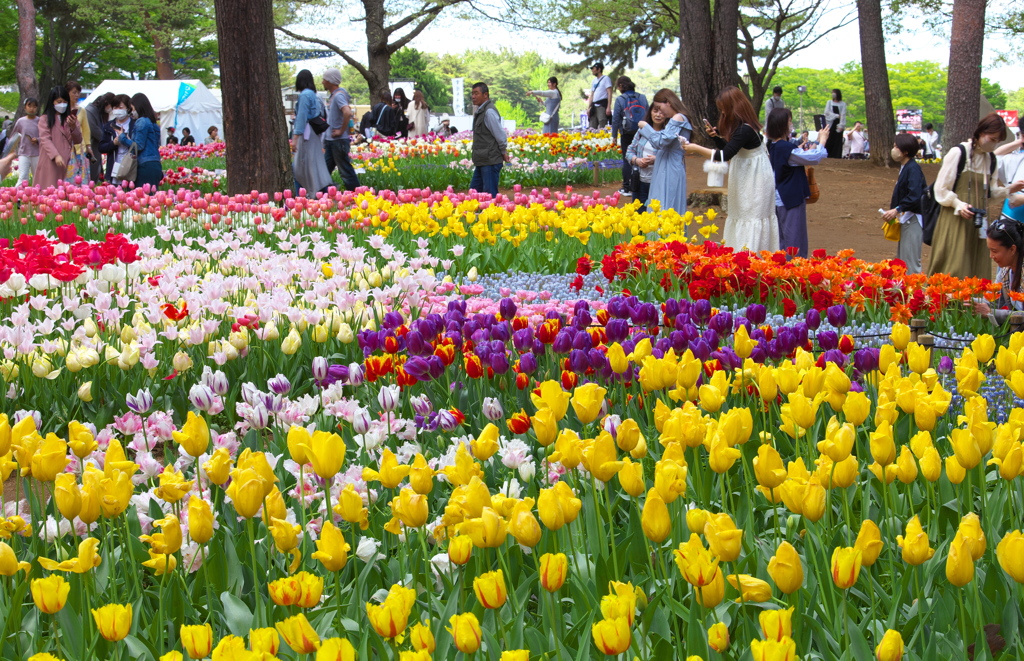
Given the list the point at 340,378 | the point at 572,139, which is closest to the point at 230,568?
the point at 340,378

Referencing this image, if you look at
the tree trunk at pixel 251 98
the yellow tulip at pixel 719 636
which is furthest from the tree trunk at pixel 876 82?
the yellow tulip at pixel 719 636

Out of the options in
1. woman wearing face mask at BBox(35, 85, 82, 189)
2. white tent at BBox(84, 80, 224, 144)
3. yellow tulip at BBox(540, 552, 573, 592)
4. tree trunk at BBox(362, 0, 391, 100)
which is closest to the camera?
yellow tulip at BBox(540, 552, 573, 592)

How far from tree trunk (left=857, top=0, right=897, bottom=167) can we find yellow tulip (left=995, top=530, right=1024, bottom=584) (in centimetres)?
1676

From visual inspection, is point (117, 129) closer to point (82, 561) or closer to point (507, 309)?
point (507, 309)

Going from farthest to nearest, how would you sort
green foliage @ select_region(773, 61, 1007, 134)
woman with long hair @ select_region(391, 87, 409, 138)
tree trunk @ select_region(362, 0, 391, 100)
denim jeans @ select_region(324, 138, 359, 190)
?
green foliage @ select_region(773, 61, 1007, 134) → tree trunk @ select_region(362, 0, 391, 100) → woman with long hair @ select_region(391, 87, 409, 138) → denim jeans @ select_region(324, 138, 359, 190)

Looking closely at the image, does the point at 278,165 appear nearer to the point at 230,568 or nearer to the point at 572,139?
the point at 230,568

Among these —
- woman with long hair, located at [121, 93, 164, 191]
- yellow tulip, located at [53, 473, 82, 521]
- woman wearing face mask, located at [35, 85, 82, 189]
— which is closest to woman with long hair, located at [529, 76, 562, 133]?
woman with long hair, located at [121, 93, 164, 191]

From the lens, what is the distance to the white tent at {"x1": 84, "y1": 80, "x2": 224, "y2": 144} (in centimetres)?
3278

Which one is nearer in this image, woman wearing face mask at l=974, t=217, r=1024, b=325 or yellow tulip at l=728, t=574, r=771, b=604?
yellow tulip at l=728, t=574, r=771, b=604

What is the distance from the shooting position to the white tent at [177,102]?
32.8 metres

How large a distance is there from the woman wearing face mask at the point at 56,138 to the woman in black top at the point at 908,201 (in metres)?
9.40

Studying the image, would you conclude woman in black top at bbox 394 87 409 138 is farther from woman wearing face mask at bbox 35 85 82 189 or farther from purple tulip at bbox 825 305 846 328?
purple tulip at bbox 825 305 846 328

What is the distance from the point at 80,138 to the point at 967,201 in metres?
10.6

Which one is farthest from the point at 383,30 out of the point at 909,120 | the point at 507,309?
the point at 909,120
